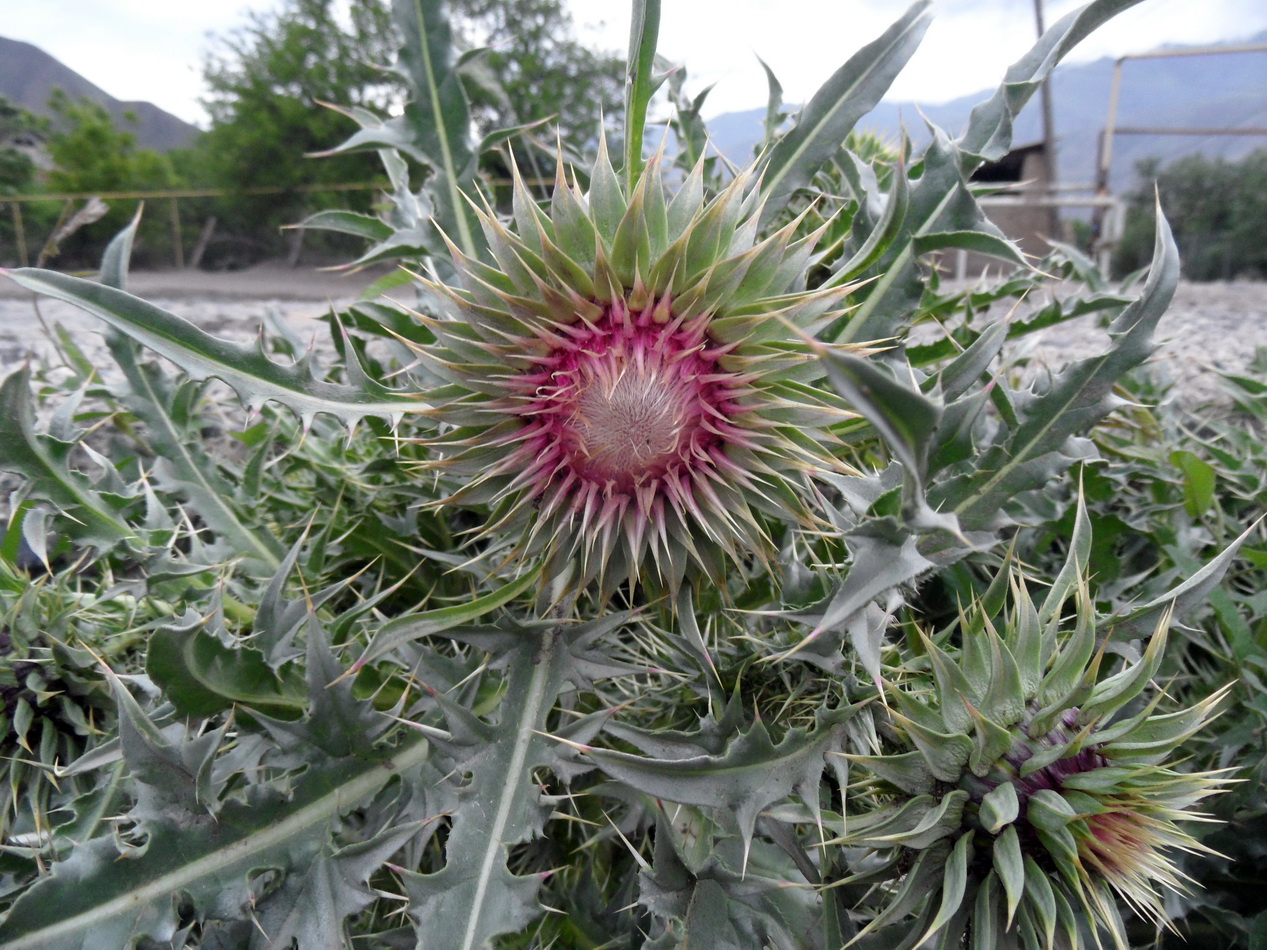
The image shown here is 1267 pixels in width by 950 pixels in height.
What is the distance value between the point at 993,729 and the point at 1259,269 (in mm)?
10183

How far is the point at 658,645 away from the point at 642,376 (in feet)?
Answer: 1.90

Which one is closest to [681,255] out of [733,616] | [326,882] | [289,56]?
[733,616]

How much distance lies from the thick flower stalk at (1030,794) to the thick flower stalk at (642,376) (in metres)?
0.36

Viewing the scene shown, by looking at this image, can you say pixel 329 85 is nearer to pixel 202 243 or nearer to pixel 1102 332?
pixel 202 243

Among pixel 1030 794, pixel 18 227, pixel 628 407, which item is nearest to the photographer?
pixel 1030 794

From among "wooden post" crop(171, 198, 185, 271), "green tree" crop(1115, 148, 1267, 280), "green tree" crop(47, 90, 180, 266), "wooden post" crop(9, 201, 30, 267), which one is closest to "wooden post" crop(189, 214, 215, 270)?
"wooden post" crop(171, 198, 185, 271)

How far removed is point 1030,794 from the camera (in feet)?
3.05

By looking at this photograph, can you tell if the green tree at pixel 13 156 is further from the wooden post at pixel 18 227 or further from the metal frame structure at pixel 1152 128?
the metal frame structure at pixel 1152 128

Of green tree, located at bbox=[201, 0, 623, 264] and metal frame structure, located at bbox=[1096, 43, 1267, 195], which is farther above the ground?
green tree, located at bbox=[201, 0, 623, 264]

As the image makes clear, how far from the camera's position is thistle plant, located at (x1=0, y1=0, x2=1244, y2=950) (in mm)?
967

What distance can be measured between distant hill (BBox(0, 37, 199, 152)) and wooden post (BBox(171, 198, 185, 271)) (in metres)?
0.81

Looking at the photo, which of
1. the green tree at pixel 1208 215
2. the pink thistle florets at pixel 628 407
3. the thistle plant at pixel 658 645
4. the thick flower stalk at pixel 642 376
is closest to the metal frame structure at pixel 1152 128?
the green tree at pixel 1208 215

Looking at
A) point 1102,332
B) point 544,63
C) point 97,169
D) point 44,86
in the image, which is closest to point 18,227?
point 44,86

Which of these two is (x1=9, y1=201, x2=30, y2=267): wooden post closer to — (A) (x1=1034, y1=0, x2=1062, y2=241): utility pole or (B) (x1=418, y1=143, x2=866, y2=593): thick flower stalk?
(B) (x1=418, y1=143, x2=866, y2=593): thick flower stalk
